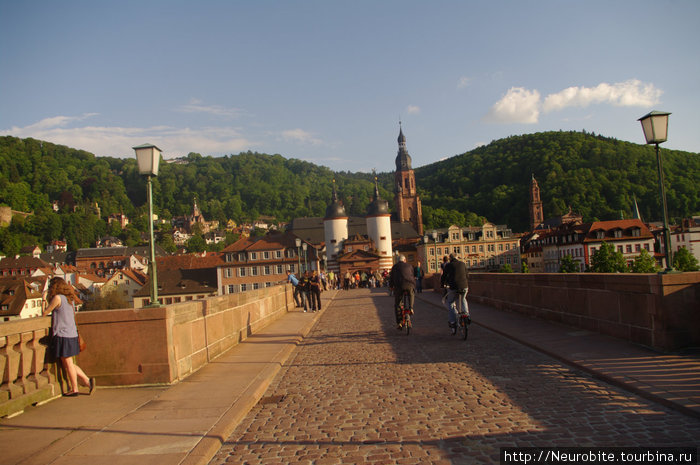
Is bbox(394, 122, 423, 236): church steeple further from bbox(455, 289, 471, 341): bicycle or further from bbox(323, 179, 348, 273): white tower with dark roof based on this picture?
bbox(455, 289, 471, 341): bicycle

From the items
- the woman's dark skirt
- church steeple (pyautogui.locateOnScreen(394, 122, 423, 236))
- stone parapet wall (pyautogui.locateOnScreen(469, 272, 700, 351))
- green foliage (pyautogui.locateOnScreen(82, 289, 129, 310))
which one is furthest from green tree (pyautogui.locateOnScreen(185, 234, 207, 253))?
the woman's dark skirt

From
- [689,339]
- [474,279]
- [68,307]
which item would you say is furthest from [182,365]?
[474,279]

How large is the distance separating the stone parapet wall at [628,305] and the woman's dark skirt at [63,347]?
7.69 metres

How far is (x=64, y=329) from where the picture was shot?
703 centimetres

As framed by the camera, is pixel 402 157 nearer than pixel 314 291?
No

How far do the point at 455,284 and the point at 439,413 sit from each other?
232 inches

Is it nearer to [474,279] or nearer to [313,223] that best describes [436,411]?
[474,279]

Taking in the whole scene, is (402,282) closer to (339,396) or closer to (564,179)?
(339,396)

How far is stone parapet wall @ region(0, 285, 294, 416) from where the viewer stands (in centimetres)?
635

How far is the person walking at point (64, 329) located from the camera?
698cm

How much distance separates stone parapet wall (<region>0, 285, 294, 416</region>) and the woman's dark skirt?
13 centimetres

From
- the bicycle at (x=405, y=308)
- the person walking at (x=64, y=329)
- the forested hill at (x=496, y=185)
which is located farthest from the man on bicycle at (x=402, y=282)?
the forested hill at (x=496, y=185)

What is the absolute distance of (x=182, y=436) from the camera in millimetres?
5441

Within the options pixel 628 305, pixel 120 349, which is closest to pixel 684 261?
pixel 628 305
